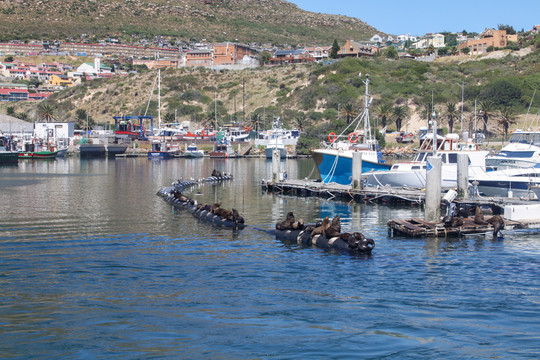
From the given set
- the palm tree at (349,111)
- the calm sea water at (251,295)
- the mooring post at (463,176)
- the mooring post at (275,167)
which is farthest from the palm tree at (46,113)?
the mooring post at (463,176)

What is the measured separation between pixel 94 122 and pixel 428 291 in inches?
5873

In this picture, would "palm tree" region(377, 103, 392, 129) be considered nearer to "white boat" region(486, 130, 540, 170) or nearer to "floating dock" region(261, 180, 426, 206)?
"white boat" region(486, 130, 540, 170)

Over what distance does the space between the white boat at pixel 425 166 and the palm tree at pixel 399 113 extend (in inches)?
3056

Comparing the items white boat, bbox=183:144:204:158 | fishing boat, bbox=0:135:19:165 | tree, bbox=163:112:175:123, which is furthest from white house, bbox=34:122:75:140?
fishing boat, bbox=0:135:19:165

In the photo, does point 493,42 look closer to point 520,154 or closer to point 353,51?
point 353,51

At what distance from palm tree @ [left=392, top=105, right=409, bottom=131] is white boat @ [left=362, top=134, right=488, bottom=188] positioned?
255 feet

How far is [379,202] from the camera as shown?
51.7 m

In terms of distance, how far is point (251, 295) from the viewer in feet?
78.8

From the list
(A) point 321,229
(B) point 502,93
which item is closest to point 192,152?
(B) point 502,93

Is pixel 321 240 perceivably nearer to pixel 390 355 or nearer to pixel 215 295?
pixel 215 295

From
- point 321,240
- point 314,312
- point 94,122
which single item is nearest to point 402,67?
point 94,122

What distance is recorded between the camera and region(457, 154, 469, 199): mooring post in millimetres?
44688

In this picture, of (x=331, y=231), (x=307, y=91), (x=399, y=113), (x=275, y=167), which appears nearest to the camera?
(x=331, y=231)

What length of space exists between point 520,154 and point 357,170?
15.8 meters
